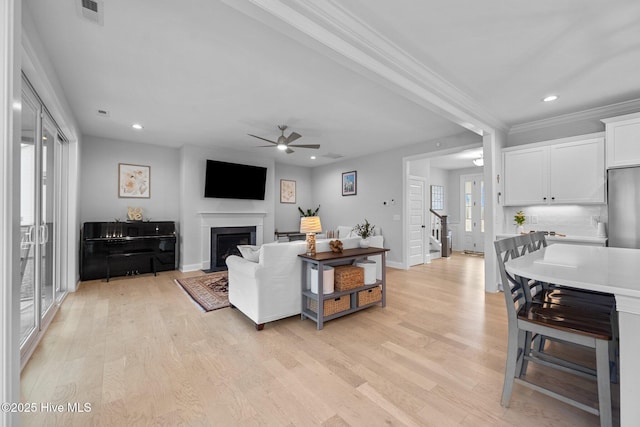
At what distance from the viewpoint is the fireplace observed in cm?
598

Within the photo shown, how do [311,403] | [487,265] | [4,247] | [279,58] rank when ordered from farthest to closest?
[487,265] → [279,58] → [311,403] → [4,247]

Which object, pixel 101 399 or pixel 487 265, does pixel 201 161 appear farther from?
pixel 487 265

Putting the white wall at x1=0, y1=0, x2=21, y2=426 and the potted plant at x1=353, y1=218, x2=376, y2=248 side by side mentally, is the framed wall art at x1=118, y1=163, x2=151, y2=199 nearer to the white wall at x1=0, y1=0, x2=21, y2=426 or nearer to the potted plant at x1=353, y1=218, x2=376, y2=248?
the potted plant at x1=353, y1=218, x2=376, y2=248

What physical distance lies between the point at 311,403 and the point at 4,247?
178 cm

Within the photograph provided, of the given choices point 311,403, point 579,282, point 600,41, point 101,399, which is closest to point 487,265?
point 600,41

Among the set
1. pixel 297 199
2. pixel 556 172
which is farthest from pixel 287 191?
pixel 556 172

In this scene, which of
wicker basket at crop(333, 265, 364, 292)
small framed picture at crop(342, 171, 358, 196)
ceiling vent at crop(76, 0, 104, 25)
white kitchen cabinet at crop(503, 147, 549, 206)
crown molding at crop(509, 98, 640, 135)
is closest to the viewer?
ceiling vent at crop(76, 0, 104, 25)

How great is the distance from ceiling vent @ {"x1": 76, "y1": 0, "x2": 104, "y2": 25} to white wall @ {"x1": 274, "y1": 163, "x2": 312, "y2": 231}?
18.9 ft

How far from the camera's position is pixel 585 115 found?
12.6ft

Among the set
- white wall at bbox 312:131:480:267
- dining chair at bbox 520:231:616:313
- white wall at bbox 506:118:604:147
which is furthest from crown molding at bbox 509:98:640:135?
dining chair at bbox 520:231:616:313

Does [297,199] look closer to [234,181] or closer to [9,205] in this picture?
[234,181]

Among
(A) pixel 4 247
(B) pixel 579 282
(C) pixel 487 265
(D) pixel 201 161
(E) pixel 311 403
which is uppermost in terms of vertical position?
(D) pixel 201 161

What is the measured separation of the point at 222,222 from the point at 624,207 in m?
6.53

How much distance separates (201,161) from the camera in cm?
593
